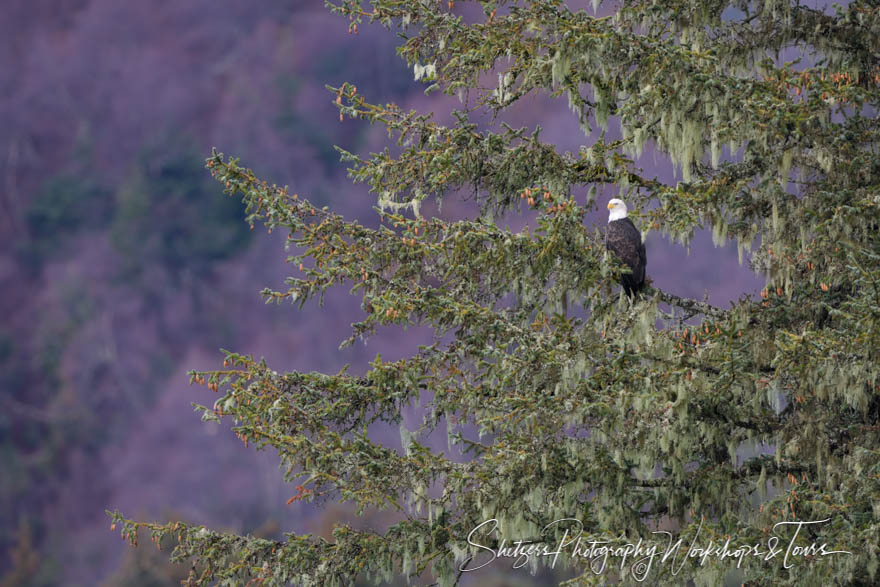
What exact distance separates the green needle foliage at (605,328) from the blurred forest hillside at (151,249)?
2276 centimetres

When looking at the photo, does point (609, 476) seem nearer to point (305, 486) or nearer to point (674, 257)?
point (305, 486)

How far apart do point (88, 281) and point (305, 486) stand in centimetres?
3290

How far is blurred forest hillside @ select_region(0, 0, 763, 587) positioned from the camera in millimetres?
31359

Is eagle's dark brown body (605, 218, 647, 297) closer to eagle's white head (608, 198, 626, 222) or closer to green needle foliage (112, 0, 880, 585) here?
green needle foliage (112, 0, 880, 585)

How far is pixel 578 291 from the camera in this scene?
672 centimetres

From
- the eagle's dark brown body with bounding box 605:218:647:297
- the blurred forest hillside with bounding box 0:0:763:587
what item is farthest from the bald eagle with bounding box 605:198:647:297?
the blurred forest hillside with bounding box 0:0:763:587

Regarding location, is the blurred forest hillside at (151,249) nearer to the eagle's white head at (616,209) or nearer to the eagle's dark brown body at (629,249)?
the eagle's white head at (616,209)

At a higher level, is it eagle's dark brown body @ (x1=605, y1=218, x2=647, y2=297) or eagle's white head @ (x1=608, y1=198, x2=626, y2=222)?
eagle's white head @ (x1=608, y1=198, x2=626, y2=222)

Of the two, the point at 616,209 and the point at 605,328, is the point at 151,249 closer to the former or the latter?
the point at 616,209

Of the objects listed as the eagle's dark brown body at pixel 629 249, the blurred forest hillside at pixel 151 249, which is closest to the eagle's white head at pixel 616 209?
the eagle's dark brown body at pixel 629 249

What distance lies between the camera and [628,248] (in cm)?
644

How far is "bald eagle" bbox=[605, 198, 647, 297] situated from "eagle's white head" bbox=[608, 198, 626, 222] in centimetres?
18

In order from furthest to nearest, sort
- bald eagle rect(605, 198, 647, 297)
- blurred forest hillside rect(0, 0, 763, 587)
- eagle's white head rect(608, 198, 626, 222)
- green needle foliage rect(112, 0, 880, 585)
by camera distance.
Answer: blurred forest hillside rect(0, 0, 763, 587)
eagle's white head rect(608, 198, 626, 222)
bald eagle rect(605, 198, 647, 297)
green needle foliage rect(112, 0, 880, 585)

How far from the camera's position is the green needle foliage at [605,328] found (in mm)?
5832
